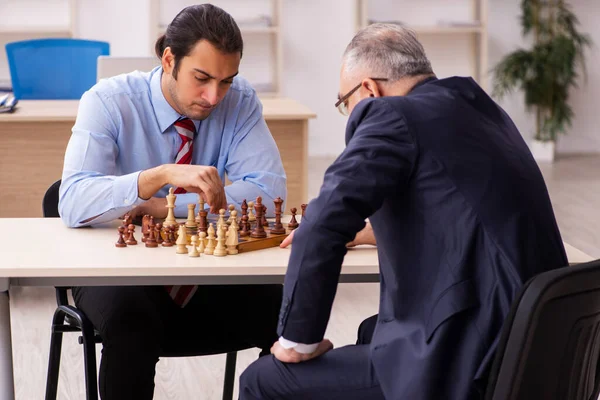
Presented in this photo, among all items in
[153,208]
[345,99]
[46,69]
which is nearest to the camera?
[345,99]

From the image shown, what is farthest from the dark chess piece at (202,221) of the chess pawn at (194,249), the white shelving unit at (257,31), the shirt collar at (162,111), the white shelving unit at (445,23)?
the white shelving unit at (445,23)

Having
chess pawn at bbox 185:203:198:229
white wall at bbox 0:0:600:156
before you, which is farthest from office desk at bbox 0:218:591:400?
white wall at bbox 0:0:600:156

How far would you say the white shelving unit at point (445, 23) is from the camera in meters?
7.67

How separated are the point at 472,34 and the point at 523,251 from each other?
6.89 m

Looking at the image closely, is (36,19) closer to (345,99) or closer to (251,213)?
(251,213)

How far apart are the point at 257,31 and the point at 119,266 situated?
5.91 m

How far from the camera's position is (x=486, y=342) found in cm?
147

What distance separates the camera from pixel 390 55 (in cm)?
167

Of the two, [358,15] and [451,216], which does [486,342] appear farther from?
[358,15]

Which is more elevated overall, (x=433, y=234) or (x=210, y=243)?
(x=433, y=234)

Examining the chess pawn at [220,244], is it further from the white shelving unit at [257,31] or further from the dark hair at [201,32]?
the white shelving unit at [257,31]

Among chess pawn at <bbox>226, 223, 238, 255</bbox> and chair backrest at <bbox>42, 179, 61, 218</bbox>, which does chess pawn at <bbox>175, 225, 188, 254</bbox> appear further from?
chair backrest at <bbox>42, 179, 61, 218</bbox>

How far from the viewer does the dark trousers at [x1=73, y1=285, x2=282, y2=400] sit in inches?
80.6

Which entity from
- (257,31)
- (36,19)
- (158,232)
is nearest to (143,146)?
(158,232)
